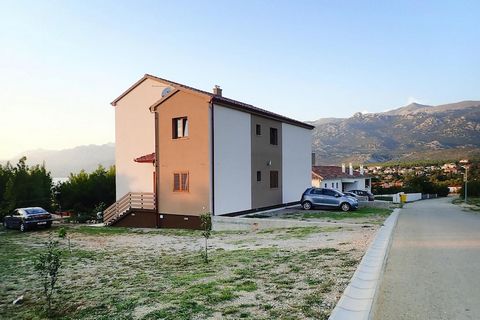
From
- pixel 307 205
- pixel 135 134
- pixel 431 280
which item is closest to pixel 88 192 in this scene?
pixel 135 134

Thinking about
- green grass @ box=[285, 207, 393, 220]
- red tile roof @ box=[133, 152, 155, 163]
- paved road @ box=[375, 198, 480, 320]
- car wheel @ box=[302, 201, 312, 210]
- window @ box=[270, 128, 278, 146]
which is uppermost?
window @ box=[270, 128, 278, 146]

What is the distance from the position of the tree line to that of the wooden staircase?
5833 mm

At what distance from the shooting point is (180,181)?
20.1 meters

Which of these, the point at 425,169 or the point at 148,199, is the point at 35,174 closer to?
the point at 148,199

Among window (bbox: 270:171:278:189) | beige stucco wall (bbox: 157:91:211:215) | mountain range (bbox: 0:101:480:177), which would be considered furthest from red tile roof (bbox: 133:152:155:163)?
mountain range (bbox: 0:101:480:177)

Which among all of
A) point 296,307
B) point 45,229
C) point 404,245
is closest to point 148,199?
point 45,229

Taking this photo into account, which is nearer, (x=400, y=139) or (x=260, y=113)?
(x=260, y=113)

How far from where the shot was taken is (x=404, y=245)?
34.9 ft

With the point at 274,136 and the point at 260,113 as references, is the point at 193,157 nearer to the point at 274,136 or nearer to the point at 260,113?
the point at 260,113

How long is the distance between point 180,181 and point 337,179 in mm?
33498

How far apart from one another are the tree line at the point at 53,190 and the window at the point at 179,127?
1242 centimetres

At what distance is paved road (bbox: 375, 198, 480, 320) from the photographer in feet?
17.1

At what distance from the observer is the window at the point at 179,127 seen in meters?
20.2

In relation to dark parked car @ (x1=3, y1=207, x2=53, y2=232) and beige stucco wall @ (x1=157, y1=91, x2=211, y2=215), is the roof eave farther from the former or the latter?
dark parked car @ (x1=3, y1=207, x2=53, y2=232)
